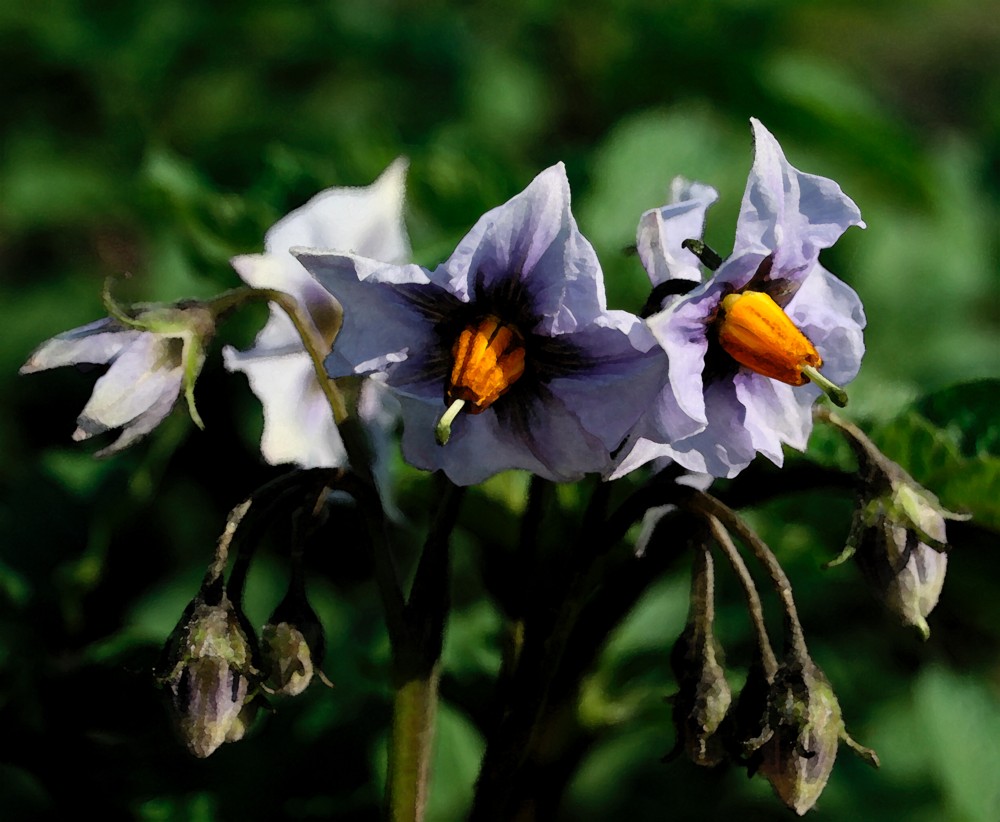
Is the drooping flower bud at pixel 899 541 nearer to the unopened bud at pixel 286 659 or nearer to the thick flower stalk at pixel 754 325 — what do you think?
the thick flower stalk at pixel 754 325

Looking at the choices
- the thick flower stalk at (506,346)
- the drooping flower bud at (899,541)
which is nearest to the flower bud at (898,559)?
the drooping flower bud at (899,541)

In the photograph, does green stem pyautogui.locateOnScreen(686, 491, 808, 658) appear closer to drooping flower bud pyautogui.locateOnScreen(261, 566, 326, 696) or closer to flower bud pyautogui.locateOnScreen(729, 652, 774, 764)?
flower bud pyautogui.locateOnScreen(729, 652, 774, 764)

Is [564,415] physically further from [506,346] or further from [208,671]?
[208,671]

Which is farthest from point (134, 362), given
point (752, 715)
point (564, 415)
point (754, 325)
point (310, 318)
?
point (752, 715)

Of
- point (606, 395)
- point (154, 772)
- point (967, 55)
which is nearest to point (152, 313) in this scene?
point (606, 395)

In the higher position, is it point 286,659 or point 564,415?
point 564,415

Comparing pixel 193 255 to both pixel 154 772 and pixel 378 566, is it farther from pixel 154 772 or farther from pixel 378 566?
pixel 378 566

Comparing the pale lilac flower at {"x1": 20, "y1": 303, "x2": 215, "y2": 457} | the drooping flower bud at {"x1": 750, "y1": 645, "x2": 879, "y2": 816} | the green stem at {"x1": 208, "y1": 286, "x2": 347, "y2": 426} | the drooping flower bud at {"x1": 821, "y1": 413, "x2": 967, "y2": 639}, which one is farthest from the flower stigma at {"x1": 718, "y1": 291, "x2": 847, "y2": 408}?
the pale lilac flower at {"x1": 20, "y1": 303, "x2": 215, "y2": 457}
